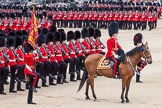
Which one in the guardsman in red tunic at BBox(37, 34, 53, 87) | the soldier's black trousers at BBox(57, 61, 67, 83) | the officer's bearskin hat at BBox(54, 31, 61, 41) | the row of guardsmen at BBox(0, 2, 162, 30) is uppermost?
the officer's bearskin hat at BBox(54, 31, 61, 41)

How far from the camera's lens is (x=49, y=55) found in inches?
634

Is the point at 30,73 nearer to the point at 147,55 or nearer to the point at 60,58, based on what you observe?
the point at 147,55

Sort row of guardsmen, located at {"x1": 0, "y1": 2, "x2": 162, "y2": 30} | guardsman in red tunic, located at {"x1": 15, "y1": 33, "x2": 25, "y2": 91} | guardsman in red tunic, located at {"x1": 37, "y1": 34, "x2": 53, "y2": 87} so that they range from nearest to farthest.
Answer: guardsman in red tunic, located at {"x1": 15, "y1": 33, "x2": 25, "y2": 91}, guardsman in red tunic, located at {"x1": 37, "y1": 34, "x2": 53, "y2": 87}, row of guardsmen, located at {"x1": 0, "y1": 2, "x2": 162, "y2": 30}

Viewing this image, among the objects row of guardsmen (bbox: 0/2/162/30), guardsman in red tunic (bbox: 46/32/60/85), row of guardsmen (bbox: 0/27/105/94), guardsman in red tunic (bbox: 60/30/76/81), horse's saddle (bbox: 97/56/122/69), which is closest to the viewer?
horse's saddle (bbox: 97/56/122/69)

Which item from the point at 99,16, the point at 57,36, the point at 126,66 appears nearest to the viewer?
the point at 126,66

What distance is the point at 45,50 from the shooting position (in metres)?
16.1

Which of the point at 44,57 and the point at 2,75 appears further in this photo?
the point at 44,57

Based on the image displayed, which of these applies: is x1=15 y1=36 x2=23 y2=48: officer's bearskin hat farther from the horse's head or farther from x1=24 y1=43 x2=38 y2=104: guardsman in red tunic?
the horse's head

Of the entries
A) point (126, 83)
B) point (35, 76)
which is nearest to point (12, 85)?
point (35, 76)

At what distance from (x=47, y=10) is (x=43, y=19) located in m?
6.91

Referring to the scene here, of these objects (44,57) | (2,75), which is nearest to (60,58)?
(44,57)

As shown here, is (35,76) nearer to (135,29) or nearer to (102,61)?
(102,61)

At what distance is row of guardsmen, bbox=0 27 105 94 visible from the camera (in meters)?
15.2

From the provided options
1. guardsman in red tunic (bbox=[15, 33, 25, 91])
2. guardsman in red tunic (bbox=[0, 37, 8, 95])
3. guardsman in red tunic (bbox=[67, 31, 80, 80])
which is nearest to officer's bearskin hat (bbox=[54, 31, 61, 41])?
guardsman in red tunic (bbox=[67, 31, 80, 80])
